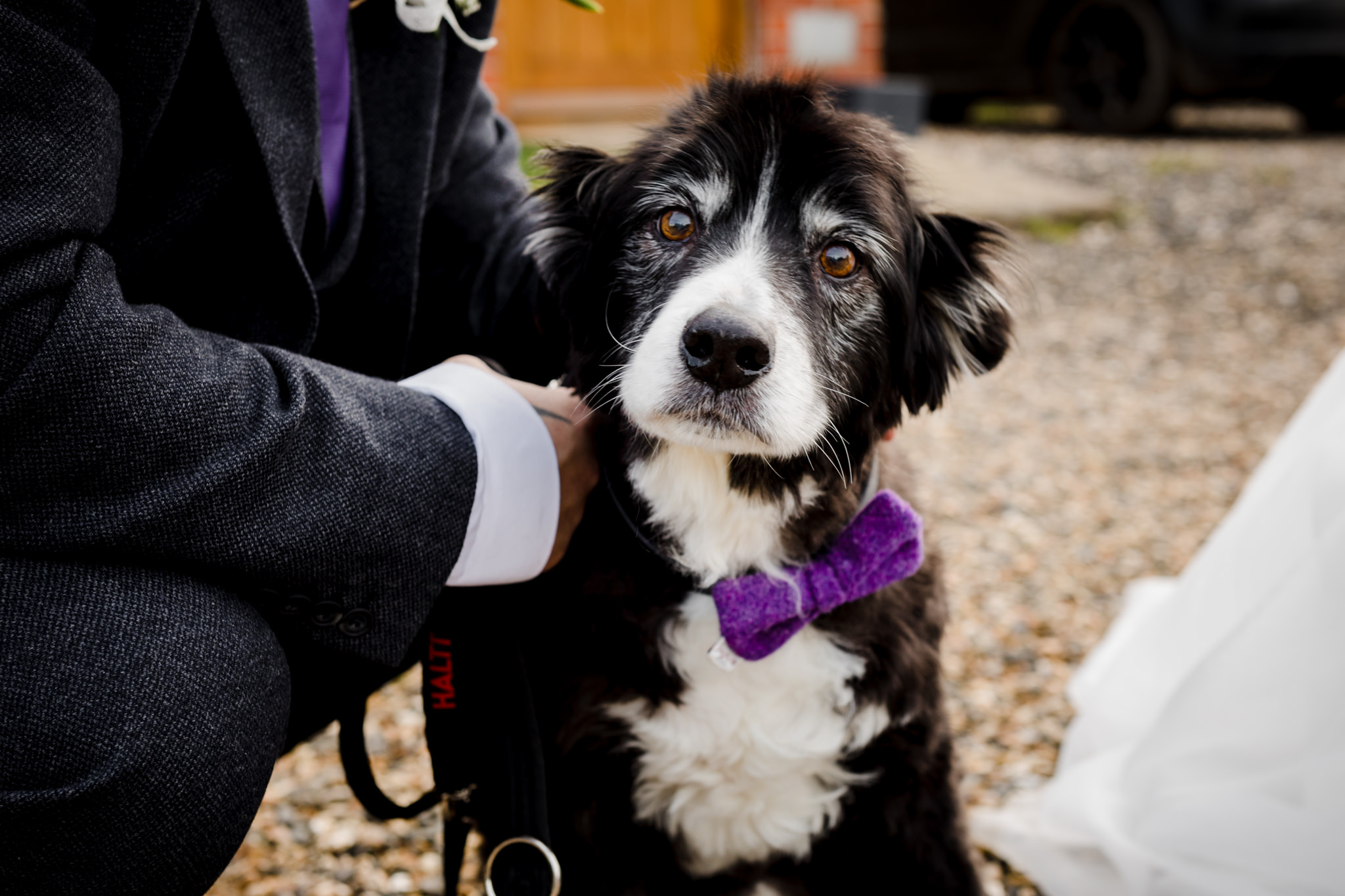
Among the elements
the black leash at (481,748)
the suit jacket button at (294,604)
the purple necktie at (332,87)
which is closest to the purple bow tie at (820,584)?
the black leash at (481,748)

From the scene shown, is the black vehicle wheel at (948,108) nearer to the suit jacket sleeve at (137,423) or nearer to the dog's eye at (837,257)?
the dog's eye at (837,257)

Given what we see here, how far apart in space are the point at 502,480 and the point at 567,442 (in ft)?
0.52

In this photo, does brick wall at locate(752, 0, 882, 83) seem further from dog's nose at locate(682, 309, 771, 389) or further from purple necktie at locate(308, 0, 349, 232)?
dog's nose at locate(682, 309, 771, 389)

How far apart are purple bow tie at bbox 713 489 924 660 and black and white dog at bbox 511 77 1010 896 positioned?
6 cm

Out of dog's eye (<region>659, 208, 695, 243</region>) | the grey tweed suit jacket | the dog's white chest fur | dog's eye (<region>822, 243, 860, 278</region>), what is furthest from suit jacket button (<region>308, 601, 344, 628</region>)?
dog's eye (<region>822, 243, 860, 278</region>)

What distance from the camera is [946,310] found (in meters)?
1.64

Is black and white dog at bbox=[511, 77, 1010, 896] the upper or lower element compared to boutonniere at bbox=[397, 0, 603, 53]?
lower

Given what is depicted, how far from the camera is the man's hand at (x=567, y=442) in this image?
1.55 meters

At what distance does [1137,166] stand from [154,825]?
7597 mm

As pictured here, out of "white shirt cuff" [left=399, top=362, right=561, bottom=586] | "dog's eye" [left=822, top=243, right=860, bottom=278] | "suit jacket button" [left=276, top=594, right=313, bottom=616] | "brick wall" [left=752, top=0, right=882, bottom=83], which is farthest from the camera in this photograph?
"brick wall" [left=752, top=0, right=882, bottom=83]

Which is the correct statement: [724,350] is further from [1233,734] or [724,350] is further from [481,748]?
[1233,734]

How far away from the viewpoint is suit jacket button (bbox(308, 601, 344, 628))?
1.33 meters

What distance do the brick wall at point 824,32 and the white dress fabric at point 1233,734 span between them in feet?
19.9

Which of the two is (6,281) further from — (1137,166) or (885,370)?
(1137,166)
